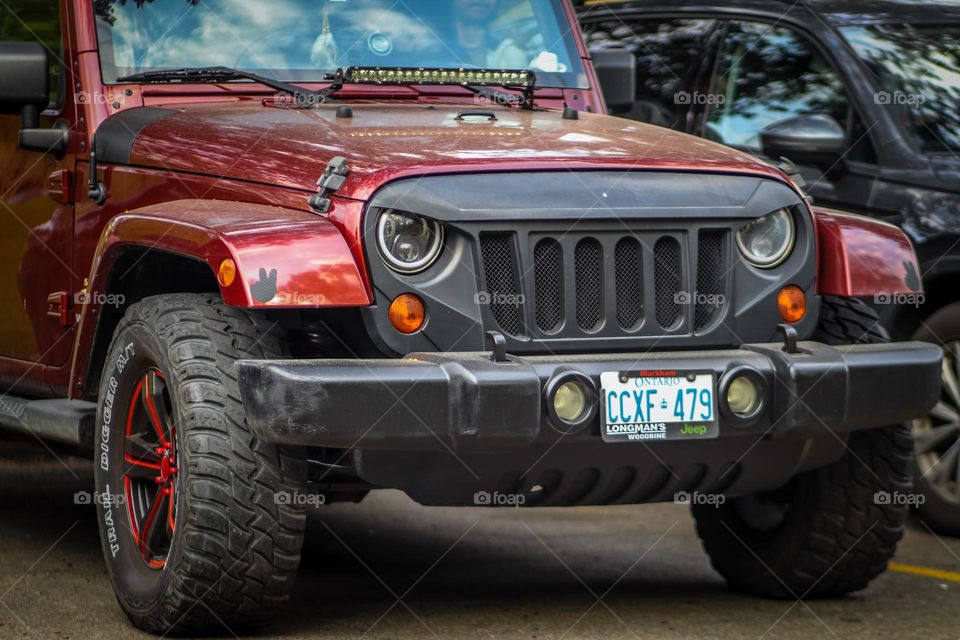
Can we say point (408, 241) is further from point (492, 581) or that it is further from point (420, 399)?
point (492, 581)

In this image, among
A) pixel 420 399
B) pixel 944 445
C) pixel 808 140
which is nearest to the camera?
pixel 420 399

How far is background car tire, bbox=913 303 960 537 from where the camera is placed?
6.78 metres

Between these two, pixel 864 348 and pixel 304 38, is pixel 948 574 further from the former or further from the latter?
pixel 304 38

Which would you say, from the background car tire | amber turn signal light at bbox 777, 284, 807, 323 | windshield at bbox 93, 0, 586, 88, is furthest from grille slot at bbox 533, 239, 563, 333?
the background car tire

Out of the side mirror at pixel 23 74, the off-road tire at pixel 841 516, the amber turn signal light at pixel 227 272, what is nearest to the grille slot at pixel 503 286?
the amber turn signal light at pixel 227 272

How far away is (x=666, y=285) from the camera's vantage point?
4.80 m

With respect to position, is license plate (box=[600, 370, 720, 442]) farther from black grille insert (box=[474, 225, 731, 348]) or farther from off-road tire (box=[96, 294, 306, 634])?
off-road tire (box=[96, 294, 306, 634])

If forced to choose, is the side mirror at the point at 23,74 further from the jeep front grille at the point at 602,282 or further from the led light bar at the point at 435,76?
the jeep front grille at the point at 602,282

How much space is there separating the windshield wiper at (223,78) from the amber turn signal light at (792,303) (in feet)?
5.43

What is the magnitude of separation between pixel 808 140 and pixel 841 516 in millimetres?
1971

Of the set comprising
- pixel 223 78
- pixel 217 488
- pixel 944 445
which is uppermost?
pixel 223 78

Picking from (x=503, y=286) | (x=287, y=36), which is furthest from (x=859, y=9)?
Result: (x=503, y=286)

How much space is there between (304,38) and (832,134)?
2.17 m

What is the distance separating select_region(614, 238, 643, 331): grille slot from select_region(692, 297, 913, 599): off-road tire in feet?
2.44
